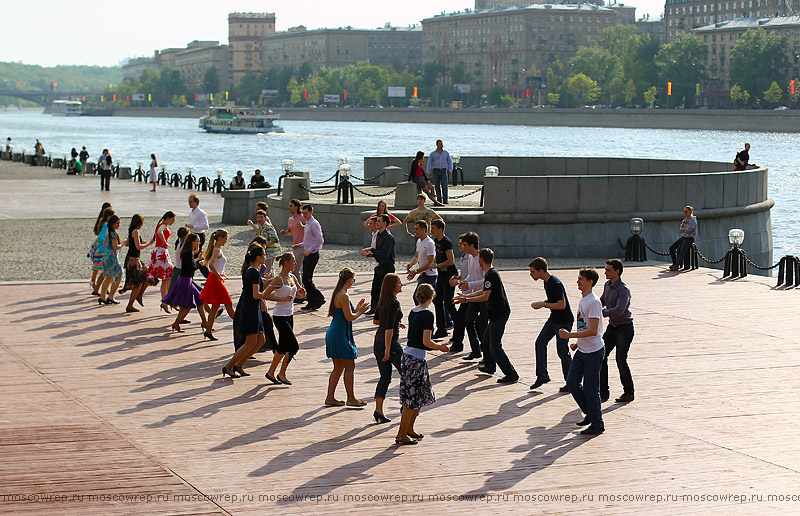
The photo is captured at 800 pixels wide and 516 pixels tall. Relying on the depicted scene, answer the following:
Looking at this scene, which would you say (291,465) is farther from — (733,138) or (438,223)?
(733,138)

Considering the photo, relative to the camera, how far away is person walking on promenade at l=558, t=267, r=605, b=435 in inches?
383

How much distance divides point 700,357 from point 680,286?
590 centimetres

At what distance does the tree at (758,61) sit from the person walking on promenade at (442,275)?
127902mm

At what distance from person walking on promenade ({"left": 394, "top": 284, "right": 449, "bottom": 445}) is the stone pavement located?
0.20m

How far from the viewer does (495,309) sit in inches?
456

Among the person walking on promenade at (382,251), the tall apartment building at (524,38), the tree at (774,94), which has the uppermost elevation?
the tall apartment building at (524,38)

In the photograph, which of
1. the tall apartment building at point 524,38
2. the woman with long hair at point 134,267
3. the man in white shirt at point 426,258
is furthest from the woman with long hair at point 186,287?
the tall apartment building at point 524,38

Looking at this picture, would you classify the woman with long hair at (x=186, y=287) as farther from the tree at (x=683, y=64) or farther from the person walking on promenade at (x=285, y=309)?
the tree at (x=683, y=64)

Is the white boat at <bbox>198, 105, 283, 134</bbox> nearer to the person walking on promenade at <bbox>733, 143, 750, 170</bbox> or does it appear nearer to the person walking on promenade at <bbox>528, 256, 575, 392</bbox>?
the person walking on promenade at <bbox>733, 143, 750, 170</bbox>

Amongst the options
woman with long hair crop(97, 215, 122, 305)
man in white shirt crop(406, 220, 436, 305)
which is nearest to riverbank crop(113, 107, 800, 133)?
woman with long hair crop(97, 215, 122, 305)

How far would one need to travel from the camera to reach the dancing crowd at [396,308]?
9750 mm

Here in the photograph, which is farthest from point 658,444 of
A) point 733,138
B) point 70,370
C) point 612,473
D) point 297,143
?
point 297,143

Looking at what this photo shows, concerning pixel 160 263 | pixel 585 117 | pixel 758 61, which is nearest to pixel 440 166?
pixel 160 263

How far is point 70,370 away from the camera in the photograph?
12016mm
